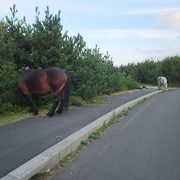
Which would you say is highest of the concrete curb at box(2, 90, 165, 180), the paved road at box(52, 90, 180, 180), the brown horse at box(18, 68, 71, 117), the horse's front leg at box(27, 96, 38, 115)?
the brown horse at box(18, 68, 71, 117)

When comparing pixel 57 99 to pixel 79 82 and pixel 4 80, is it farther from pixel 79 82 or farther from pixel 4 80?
pixel 79 82

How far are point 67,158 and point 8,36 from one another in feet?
36.2

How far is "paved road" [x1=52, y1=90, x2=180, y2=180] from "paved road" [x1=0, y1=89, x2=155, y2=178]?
33.0 inches

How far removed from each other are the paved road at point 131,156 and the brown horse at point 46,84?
2882 millimetres

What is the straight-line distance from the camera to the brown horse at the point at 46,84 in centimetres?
1641

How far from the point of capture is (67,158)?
9.23 m

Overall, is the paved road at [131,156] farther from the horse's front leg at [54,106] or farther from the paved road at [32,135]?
the horse's front leg at [54,106]

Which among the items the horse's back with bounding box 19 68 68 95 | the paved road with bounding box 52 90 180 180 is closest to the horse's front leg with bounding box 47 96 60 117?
the horse's back with bounding box 19 68 68 95

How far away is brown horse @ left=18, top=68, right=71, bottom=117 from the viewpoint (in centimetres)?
1641

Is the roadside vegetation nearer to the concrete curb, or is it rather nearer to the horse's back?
the horse's back

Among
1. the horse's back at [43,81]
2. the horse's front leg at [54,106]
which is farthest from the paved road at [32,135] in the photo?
the horse's back at [43,81]

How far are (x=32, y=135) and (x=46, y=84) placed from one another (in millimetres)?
5210

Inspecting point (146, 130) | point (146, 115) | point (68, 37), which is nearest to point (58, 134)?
point (146, 130)

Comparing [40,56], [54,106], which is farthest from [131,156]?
[40,56]
